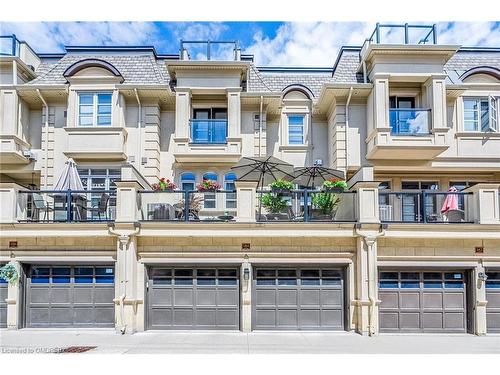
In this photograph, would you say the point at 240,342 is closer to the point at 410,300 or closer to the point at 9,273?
the point at 410,300

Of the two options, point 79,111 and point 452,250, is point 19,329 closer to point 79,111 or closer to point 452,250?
point 79,111

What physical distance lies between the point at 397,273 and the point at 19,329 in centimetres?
1093

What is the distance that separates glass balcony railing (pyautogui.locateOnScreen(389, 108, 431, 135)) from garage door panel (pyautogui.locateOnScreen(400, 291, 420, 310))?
18.2 ft

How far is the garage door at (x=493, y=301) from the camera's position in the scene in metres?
13.0

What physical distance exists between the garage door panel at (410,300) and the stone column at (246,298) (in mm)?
4374

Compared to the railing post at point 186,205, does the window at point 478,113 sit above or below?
above

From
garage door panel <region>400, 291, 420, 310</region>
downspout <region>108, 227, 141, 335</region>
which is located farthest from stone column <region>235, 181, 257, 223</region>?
garage door panel <region>400, 291, 420, 310</region>

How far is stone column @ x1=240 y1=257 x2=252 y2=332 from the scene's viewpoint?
1288 centimetres

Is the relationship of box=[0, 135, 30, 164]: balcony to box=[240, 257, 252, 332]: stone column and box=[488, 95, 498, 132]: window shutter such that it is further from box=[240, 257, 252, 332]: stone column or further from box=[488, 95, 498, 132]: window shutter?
box=[488, 95, 498, 132]: window shutter

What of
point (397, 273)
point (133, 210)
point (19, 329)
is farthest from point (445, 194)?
point (19, 329)

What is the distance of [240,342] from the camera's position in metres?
11.3

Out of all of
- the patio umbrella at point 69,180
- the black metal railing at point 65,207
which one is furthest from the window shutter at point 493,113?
the patio umbrella at point 69,180

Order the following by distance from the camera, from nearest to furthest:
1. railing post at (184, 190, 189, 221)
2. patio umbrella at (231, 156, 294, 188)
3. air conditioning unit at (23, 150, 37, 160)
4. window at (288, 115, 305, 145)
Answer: railing post at (184, 190, 189, 221), patio umbrella at (231, 156, 294, 188), air conditioning unit at (23, 150, 37, 160), window at (288, 115, 305, 145)

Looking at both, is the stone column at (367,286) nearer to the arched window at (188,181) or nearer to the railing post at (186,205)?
the railing post at (186,205)
